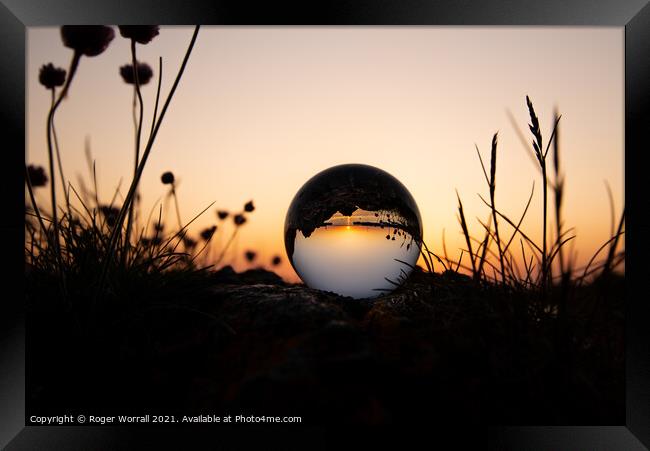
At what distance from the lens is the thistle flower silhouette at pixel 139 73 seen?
88.9 inches

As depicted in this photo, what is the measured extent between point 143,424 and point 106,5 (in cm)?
158

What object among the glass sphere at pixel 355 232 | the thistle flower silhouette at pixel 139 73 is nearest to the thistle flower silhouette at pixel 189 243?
the glass sphere at pixel 355 232

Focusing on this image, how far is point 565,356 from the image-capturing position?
152cm

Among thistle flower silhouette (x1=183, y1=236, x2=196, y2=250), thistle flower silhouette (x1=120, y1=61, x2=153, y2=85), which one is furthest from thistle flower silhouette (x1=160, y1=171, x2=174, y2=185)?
thistle flower silhouette (x1=120, y1=61, x2=153, y2=85)

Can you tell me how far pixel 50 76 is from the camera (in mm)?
1923

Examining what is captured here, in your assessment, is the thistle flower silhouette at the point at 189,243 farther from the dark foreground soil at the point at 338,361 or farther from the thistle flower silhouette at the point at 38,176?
the thistle flower silhouette at the point at 38,176

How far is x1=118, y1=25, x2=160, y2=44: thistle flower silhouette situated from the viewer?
176cm

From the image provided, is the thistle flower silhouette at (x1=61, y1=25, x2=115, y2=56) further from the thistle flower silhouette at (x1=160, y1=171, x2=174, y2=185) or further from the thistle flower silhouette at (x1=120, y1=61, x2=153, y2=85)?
the thistle flower silhouette at (x1=160, y1=171, x2=174, y2=185)

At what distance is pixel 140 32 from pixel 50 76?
490mm

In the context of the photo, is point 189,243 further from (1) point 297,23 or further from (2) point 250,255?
(1) point 297,23

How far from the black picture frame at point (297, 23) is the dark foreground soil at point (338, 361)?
83 millimetres

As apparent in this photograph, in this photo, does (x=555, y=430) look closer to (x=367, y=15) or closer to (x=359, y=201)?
(x=359, y=201)

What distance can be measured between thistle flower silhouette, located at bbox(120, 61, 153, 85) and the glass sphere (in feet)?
3.46

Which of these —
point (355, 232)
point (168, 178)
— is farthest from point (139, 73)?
point (355, 232)
